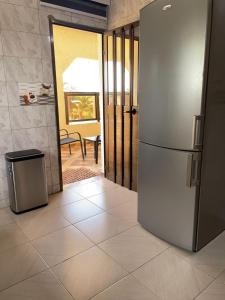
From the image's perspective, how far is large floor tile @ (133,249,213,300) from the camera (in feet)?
5.19

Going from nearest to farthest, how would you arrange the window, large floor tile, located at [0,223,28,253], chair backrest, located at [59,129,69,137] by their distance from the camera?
1. large floor tile, located at [0,223,28,253]
2. chair backrest, located at [59,129,69,137]
3. the window

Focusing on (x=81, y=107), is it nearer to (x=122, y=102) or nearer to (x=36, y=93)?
(x=122, y=102)

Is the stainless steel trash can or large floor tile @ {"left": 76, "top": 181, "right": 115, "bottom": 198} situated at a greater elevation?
the stainless steel trash can

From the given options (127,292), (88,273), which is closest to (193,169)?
(127,292)

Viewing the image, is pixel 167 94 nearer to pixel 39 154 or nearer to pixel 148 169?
pixel 148 169

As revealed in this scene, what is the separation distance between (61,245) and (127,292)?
78 centimetres

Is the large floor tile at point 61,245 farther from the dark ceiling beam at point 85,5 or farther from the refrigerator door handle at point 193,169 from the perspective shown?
the dark ceiling beam at point 85,5

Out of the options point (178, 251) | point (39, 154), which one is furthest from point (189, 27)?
point (39, 154)

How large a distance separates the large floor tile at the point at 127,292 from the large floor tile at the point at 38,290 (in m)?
0.25

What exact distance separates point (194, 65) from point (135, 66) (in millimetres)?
1290

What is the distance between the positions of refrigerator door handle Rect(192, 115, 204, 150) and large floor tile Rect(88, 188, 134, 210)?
1465mm

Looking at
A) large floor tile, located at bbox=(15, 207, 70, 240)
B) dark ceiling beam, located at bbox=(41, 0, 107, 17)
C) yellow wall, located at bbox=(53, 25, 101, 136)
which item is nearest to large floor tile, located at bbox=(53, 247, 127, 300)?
large floor tile, located at bbox=(15, 207, 70, 240)

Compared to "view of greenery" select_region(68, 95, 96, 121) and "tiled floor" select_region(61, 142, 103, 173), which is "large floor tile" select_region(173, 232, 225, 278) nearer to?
"tiled floor" select_region(61, 142, 103, 173)

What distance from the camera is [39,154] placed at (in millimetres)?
2715
